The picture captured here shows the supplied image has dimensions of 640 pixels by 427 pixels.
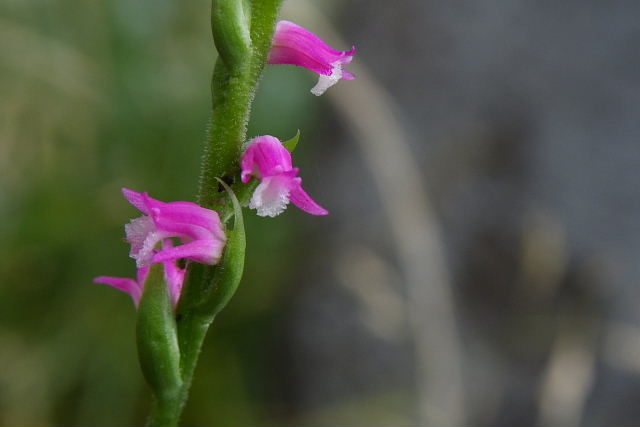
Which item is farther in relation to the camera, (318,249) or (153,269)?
(318,249)

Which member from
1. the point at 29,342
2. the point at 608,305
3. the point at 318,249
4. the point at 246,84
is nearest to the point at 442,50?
the point at 318,249

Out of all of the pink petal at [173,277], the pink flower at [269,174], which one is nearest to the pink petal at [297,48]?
the pink flower at [269,174]

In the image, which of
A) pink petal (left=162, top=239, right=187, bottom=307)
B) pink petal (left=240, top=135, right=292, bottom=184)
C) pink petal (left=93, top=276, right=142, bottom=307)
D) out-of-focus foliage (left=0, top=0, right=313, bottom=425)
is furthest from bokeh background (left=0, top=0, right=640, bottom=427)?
pink petal (left=240, top=135, right=292, bottom=184)

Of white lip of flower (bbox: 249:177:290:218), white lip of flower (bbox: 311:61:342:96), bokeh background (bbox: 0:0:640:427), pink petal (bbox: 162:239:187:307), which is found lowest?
pink petal (bbox: 162:239:187:307)

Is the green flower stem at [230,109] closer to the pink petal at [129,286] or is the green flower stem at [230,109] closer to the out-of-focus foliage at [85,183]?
the pink petal at [129,286]

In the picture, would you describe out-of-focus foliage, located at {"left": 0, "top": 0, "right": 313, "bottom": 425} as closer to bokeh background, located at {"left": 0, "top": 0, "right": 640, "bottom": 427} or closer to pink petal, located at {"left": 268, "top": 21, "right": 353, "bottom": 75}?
bokeh background, located at {"left": 0, "top": 0, "right": 640, "bottom": 427}

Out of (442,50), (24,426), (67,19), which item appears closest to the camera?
(24,426)

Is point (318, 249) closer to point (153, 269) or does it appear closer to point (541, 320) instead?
point (541, 320)
